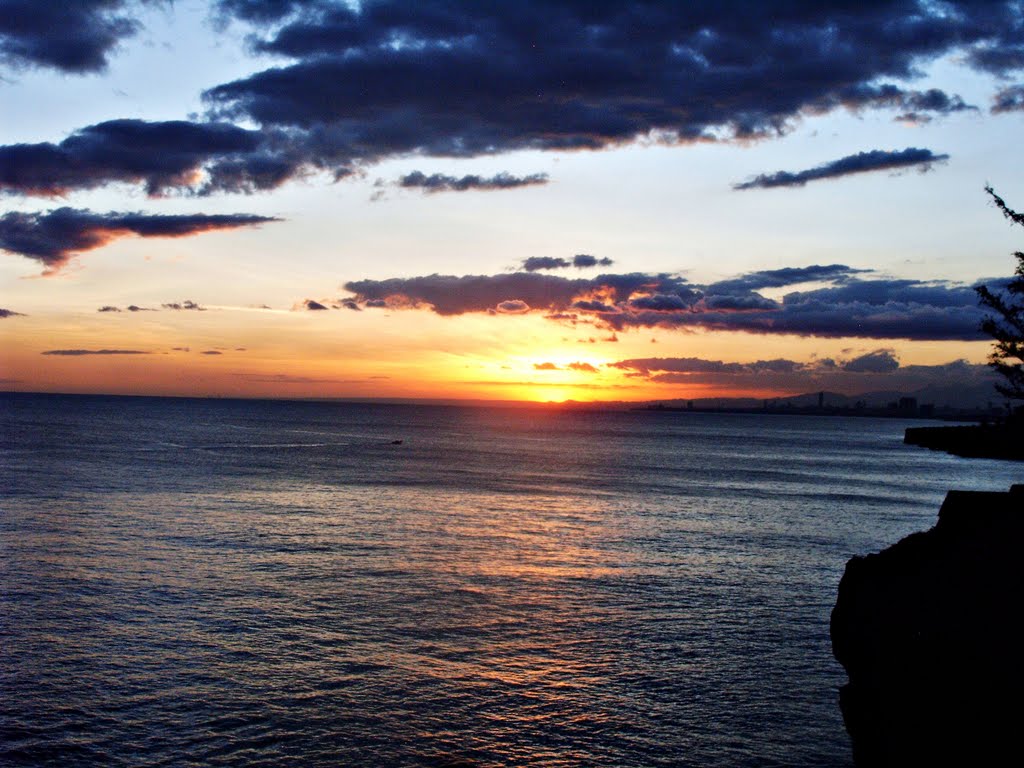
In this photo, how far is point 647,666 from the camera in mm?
21094

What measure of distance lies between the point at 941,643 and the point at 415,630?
14612 millimetres

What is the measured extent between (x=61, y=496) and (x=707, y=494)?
45382mm

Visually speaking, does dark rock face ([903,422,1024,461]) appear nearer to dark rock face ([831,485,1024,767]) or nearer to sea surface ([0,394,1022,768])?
sea surface ([0,394,1022,768])

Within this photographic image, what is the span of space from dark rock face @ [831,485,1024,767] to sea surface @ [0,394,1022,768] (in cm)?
295

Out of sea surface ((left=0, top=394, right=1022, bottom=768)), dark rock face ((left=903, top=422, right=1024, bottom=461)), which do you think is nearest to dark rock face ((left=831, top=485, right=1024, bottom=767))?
sea surface ((left=0, top=394, right=1022, bottom=768))

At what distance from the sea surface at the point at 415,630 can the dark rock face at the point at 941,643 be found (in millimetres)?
2951

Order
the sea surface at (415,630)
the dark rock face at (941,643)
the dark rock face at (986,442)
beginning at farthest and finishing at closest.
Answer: the dark rock face at (986,442) → the sea surface at (415,630) → the dark rock face at (941,643)

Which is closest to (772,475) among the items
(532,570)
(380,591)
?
(532,570)

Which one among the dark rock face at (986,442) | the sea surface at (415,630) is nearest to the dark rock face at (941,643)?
the sea surface at (415,630)

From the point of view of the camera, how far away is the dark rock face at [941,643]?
10867 millimetres

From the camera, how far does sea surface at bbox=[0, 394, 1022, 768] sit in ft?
54.5

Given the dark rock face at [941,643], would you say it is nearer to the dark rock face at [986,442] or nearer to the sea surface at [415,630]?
the sea surface at [415,630]

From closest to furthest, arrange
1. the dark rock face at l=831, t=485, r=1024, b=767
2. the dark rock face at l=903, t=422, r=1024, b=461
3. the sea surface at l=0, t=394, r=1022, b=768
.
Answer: the dark rock face at l=831, t=485, r=1024, b=767 → the sea surface at l=0, t=394, r=1022, b=768 → the dark rock face at l=903, t=422, r=1024, b=461

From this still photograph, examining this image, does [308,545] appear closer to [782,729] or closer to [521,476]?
[782,729]
